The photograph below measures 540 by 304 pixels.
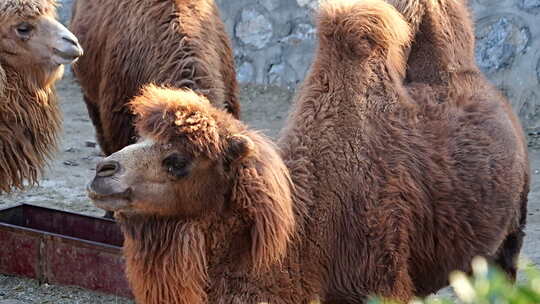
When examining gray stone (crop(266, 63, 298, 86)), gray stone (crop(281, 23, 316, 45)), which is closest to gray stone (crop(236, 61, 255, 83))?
gray stone (crop(266, 63, 298, 86))

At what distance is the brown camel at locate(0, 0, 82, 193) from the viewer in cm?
519

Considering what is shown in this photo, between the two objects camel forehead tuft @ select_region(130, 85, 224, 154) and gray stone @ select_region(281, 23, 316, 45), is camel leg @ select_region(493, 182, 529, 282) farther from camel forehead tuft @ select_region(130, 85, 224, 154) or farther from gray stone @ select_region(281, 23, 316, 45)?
gray stone @ select_region(281, 23, 316, 45)

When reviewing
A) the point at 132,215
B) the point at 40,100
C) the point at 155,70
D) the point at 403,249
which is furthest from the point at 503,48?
the point at 132,215

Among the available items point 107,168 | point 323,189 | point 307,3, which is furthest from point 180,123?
point 307,3

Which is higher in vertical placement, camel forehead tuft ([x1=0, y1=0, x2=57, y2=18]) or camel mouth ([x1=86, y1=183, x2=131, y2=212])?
camel forehead tuft ([x1=0, y1=0, x2=57, y2=18])

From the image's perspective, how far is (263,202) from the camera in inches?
131

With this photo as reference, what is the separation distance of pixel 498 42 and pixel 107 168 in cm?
632

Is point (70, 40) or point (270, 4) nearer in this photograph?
point (70, 40)

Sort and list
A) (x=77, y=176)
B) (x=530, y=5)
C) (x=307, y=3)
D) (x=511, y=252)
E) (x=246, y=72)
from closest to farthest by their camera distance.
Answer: (x=511, y=252) < (x=77, y=176) < (x=530, y=5) < (x=307, y=3) < (x=246, y=72)

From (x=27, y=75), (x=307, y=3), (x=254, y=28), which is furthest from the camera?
(x=254, y=28)

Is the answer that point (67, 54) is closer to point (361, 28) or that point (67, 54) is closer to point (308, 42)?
point (361, 28)

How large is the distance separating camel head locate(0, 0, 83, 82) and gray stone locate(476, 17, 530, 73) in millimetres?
4881

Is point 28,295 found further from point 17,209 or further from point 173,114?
point 173,114

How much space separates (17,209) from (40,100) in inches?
41.8
